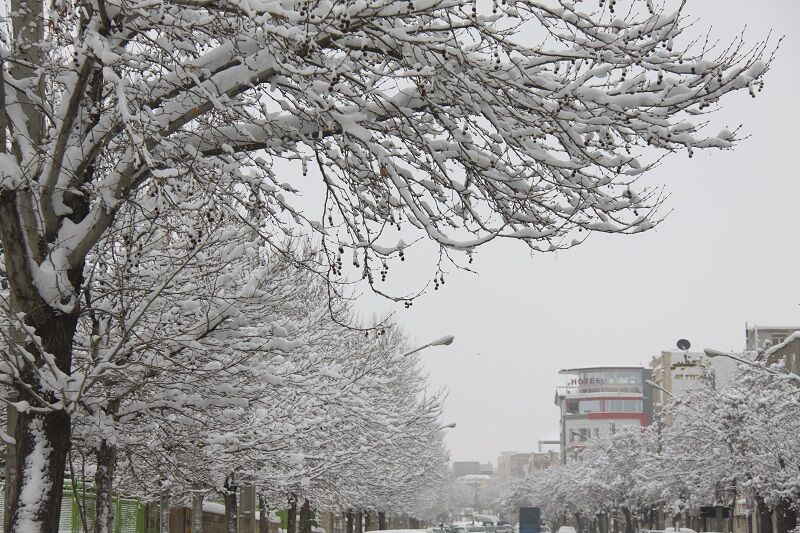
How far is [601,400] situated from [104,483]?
153665 millimetres

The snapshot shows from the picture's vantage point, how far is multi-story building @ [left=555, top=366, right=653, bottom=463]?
159 metres

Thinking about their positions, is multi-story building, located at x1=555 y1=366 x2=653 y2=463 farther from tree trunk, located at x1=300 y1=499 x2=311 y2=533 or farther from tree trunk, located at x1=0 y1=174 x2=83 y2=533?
tree trunk, located at x1=0 y1=174 x2=83 y2=533

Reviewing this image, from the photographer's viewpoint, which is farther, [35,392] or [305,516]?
[305,516]

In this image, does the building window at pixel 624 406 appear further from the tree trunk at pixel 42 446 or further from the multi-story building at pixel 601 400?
the tree trunk at pixel 42 446

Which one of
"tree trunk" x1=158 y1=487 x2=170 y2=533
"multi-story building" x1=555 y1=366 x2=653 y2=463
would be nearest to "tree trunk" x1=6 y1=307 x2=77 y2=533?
"tree trunk" x1=158 y1=487 x2=170 y2=533

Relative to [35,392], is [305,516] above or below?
below

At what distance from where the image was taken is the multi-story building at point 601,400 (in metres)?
159

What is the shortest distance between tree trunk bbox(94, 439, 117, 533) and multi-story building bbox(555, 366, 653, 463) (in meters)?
146

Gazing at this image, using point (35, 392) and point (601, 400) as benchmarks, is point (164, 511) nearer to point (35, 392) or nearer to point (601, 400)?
point (35, 392)

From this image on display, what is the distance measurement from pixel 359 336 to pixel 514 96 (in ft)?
73.4

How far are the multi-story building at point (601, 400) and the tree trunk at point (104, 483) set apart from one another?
479ft

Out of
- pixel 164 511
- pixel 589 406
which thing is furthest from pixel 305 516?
pixel 589 406

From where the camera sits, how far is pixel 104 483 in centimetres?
1362

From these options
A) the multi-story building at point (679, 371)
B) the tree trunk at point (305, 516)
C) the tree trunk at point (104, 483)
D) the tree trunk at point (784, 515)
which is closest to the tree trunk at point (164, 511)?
the tree trunk at point (104, 483)
